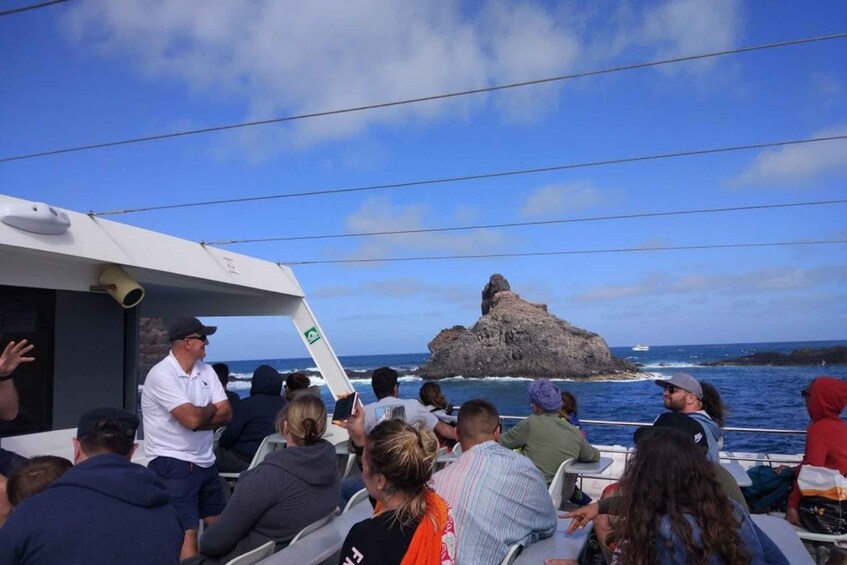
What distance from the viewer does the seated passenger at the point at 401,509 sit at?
1985 mm

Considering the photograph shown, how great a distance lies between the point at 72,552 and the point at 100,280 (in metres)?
3.91

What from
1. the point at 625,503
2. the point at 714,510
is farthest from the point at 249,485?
the point at 714,510

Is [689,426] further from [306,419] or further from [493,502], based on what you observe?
[306,419]

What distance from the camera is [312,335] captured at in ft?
25.5

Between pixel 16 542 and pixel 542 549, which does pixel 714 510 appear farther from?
pixel 16 542

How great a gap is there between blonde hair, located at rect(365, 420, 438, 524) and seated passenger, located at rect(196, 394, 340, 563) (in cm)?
114

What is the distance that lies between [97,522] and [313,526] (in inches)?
44.2

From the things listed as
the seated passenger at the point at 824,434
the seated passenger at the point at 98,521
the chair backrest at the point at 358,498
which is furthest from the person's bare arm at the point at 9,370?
the seated passenger at the point at 824,434

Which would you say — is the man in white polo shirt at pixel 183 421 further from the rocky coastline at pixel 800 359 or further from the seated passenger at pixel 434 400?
the rocky coastline at pixel 800 359

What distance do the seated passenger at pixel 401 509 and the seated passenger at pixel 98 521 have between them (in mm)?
659

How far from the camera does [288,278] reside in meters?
7.81

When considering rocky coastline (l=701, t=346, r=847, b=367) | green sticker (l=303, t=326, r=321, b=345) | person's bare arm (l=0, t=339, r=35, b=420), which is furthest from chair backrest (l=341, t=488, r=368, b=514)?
rocky coastline (l=701, t=346, r=847, b=367)

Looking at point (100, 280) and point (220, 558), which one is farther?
point (100, 280)

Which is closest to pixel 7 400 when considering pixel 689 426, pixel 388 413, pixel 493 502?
pixel 388 413
